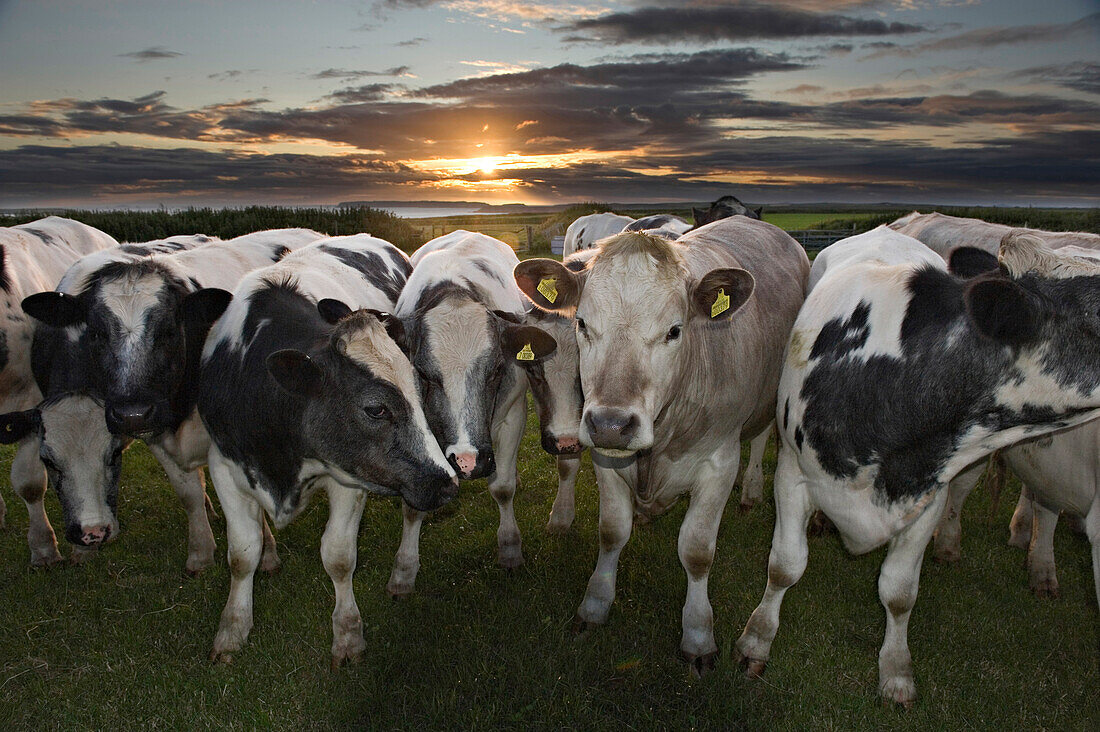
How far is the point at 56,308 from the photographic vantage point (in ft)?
14.6

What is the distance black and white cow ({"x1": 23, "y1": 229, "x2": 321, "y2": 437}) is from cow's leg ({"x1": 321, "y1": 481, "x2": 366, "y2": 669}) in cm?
124

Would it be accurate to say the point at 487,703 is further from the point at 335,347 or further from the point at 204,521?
the point at 204,521

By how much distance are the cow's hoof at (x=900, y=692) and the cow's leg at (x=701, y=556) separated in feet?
3.09

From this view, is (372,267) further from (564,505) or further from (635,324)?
(635,324)

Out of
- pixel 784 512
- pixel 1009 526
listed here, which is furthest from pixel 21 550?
pixel 1009 526

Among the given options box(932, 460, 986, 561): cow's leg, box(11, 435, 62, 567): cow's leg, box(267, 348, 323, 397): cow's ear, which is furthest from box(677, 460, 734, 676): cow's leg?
box(11, 435, 62, 567): cow's leg

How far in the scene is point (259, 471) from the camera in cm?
401

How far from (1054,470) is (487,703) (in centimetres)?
349

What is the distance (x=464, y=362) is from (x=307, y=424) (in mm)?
942

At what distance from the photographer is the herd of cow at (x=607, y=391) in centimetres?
321

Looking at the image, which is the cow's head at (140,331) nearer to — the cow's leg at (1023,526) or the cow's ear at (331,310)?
the cow's ear at (331,310)

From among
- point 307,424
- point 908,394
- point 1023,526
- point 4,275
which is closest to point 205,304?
point 307,424

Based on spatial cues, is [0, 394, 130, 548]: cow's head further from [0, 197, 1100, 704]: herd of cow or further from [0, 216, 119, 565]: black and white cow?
[0, 216, 119, 565]: black and white cow

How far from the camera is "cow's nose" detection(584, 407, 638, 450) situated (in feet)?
10.0
